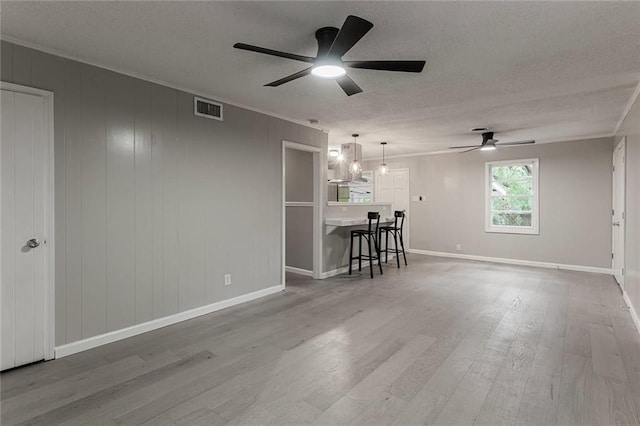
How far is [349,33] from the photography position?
193 centimetres

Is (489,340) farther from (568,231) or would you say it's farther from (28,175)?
(568,231)

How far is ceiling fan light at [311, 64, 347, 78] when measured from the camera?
2.31 meters

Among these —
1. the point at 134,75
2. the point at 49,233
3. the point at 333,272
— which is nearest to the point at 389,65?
the point at 134,75

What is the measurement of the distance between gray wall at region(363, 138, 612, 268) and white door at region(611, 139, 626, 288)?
1.14 feet

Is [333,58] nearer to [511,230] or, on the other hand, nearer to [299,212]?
[299,212]

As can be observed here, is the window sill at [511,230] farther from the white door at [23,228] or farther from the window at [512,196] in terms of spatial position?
the white door at [23,228]

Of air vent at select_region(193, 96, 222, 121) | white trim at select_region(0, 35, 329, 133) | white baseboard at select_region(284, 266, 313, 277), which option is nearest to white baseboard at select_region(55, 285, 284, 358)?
white baseboard at select_region(284, 266, 313, 277)

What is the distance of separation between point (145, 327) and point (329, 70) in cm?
284

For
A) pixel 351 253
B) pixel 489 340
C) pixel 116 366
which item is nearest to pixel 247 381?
pixel 116 366

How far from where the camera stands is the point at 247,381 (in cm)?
233

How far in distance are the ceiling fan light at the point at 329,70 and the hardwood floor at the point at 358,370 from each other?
85.0 inches

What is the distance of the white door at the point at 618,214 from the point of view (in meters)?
4.47

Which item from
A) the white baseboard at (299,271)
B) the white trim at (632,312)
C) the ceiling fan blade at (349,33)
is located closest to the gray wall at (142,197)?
the white baseboard at (299,271)

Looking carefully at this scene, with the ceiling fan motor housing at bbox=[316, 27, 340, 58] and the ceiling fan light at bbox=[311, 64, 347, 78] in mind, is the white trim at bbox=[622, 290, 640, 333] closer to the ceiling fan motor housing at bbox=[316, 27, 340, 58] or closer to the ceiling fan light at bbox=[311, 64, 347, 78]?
the ceiling fan light at bbox=[311, 64, 347, 78]
